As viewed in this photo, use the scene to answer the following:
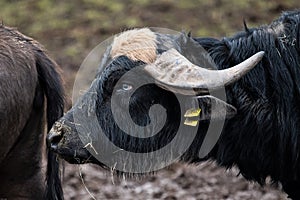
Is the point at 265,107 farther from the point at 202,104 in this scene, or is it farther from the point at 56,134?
the point at 56,134

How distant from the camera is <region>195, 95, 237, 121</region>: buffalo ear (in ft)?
19.6

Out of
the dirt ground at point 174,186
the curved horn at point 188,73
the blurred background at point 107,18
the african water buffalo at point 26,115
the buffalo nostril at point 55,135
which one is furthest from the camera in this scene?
the blurred background at point 107,18

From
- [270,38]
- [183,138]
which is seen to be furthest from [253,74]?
[183,138]

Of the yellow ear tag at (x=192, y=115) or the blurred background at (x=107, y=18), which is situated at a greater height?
the yellow ear tag at (x=192, y=115)

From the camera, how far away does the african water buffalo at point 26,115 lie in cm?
656

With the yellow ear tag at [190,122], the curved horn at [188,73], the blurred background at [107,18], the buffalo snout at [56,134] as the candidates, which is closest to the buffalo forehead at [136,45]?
the curved horn at [188,73]

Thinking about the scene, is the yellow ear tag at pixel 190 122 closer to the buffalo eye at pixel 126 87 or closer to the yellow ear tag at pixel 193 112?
the yellow ear tag at pixel 193 112

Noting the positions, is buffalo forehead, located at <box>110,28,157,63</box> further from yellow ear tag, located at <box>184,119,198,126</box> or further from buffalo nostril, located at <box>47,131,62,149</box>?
buffalo nostril, located at <box>47,131,62,149</box>

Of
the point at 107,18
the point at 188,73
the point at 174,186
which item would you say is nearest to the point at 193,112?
the point at 188,73

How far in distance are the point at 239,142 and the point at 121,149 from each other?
96 centimetres

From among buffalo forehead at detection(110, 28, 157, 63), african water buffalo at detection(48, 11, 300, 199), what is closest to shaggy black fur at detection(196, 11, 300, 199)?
african water buffalo at detection(48, 11, 300, 199)

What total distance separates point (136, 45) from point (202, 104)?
0.74 metres

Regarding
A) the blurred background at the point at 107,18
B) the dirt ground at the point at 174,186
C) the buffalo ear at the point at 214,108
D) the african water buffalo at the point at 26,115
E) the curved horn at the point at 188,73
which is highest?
the curved horn at the point at 188,73

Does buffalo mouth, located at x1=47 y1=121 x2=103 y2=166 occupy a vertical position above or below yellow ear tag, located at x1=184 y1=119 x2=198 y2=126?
below
